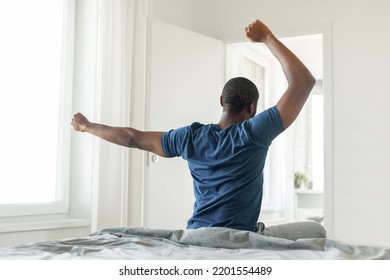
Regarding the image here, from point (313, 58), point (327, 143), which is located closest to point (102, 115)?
point (327, 143)

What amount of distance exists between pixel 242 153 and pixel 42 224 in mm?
1576

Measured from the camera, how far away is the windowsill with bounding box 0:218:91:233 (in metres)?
2.82

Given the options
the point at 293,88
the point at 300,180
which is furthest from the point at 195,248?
the point at 300,180

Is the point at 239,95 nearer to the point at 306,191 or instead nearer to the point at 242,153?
the point at 242,153

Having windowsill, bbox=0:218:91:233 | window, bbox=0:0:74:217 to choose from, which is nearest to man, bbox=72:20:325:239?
windowsill, bbox=0:218:91:233

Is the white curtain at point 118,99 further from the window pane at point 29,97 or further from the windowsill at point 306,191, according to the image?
the windowsill at point 306,191

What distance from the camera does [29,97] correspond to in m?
3.14

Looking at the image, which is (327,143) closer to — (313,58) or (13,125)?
(13,125)

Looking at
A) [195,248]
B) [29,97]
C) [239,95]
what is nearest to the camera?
[195,248]

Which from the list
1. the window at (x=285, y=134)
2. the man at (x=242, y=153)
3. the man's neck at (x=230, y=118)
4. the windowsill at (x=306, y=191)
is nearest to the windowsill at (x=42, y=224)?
the man at (x=242, y=153)

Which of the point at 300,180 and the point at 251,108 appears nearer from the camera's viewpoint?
the point at 251,108

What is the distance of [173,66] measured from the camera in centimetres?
401

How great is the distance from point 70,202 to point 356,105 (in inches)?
80.6

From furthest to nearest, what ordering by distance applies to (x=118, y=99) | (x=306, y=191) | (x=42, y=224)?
(x=306, y=191) → (x=118, y=99) → (x=42, y=224)
